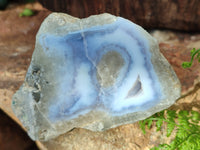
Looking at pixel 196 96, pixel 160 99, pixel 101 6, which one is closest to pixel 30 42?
pixel 101 6

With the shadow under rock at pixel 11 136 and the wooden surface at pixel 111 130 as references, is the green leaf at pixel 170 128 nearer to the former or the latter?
the wooden surface at pixel 111 130

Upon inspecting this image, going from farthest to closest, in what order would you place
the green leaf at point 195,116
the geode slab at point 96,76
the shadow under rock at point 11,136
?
the shadow under rock at point 11,136
the green leaf at point 195,116
the geode slab at point 96,76

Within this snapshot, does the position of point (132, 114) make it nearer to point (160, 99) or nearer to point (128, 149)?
point (160, 99)

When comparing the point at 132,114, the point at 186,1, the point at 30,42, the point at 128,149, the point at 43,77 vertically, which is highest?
the point at 186,1

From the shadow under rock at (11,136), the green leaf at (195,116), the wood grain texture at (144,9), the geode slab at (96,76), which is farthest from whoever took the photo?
the wood grain texture at (144,9)

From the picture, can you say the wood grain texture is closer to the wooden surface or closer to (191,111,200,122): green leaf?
the wooden surface

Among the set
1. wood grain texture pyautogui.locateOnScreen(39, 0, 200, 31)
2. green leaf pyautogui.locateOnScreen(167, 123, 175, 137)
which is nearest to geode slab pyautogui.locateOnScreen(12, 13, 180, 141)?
green leaf pyautogui.locateOnScreen(167, 123, 175, 137)

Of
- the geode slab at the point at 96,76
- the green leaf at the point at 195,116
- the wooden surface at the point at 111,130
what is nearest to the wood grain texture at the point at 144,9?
the wooden surface at the point at 111,130
